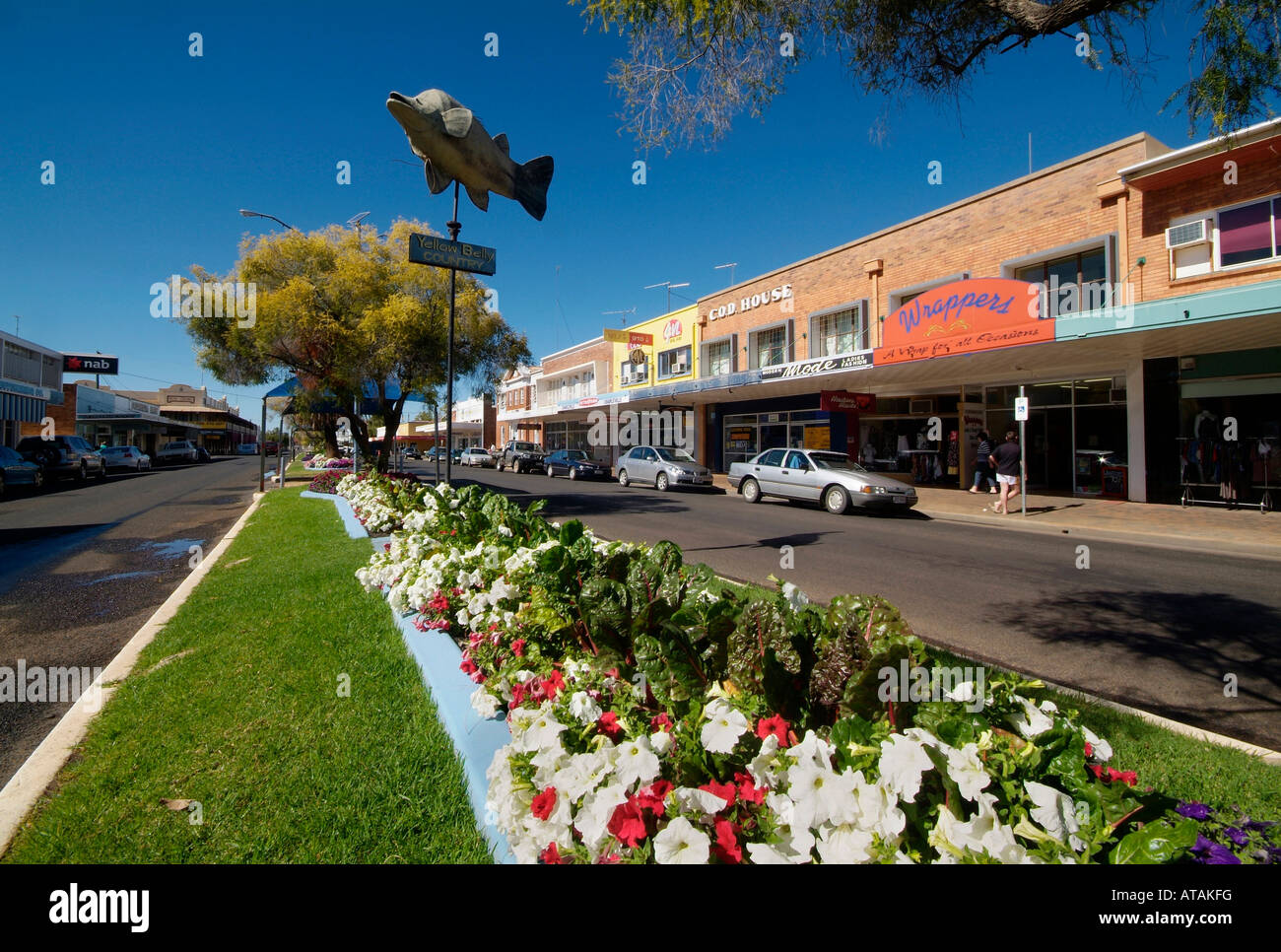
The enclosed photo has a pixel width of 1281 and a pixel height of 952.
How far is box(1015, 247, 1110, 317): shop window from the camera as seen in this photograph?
47.4 ft

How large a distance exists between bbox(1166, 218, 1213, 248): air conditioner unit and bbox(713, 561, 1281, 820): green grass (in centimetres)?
1460

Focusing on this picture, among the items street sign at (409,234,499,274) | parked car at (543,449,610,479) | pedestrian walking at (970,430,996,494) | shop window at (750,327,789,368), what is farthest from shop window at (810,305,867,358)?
street sign at (409,234,499,274)

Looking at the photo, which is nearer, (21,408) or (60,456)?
(60,456)

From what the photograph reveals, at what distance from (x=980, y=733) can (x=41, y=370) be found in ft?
181

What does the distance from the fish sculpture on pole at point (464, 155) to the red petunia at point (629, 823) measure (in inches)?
166

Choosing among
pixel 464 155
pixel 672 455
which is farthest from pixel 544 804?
pixel 672 455

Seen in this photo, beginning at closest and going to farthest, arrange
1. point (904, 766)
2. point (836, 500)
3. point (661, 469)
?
point (904, 766)
point (836, 500)
point (661, 469)

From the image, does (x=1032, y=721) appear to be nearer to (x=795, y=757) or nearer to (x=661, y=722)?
(x=795, y=757)

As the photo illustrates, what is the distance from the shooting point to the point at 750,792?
1.47 meters

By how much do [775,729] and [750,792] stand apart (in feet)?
0.61

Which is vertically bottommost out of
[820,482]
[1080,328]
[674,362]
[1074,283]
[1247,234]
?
[820,482]

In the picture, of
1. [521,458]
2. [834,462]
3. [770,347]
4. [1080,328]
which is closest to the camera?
[1080,328]

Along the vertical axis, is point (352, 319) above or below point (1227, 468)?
above

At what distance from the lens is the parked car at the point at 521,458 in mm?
32094
